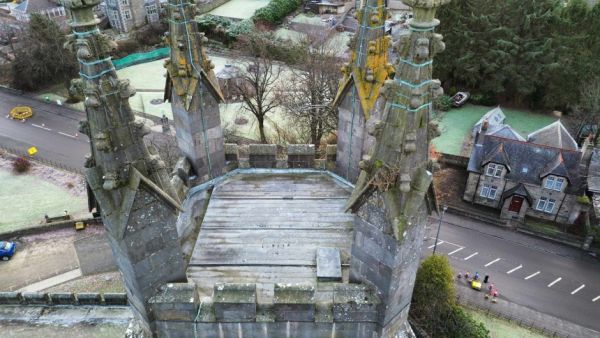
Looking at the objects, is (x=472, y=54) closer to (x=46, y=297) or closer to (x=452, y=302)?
(x=452, y=302)

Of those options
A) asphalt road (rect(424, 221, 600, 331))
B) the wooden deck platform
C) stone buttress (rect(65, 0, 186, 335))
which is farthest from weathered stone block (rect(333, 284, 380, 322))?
asphalt road (rect(424, 221, 600, 331))

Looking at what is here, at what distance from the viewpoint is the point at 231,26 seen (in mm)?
72812

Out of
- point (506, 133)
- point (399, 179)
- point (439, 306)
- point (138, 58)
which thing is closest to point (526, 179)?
point (506, 133)

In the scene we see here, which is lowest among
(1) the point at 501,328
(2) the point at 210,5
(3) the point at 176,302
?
(1) the point at 501,328

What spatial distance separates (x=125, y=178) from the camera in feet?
33.7

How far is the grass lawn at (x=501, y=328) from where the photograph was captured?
3051 cm

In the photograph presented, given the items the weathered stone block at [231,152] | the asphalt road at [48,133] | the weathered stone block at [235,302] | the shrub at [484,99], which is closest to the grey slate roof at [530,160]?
the shrub at [484,99]

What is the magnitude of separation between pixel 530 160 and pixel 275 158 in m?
→ 31.3

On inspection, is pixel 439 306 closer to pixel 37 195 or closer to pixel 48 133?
pixel 37 195

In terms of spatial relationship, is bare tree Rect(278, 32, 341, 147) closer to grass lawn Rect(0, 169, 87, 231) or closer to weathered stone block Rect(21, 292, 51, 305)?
grass lawn Rect(0, 169, 87, 231)

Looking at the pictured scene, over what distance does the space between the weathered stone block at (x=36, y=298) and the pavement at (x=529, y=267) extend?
28.2 metres

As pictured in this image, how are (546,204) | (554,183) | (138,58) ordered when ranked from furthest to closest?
(138,58)
(546,204)
(554,183)

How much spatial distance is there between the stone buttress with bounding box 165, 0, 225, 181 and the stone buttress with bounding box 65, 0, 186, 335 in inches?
173

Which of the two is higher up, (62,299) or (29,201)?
(62,299)
